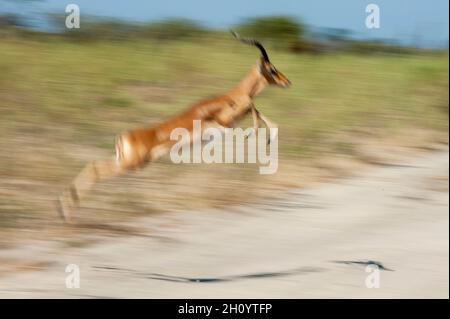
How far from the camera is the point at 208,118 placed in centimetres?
686

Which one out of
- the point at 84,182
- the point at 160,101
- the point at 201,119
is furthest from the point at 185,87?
the point at 201,119

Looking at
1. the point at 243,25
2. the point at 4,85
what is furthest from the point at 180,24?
the point at 4,85

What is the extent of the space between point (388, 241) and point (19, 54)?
7.05 m

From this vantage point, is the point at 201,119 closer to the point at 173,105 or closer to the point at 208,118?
the point at 208,118

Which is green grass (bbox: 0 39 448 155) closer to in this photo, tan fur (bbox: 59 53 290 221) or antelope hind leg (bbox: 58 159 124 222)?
antelope hind leg (bbox: 58 159 124 222)

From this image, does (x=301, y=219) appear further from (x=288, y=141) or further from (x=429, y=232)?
(x=288, y=141)

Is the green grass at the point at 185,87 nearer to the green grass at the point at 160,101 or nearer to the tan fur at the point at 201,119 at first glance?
the green grass at the point at 160,101

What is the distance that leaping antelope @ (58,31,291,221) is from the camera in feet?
22.5

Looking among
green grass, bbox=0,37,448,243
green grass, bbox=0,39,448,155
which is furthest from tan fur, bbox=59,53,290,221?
green grass, bbox=0,39,448,155

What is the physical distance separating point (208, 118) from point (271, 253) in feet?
5.96

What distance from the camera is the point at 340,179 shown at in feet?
37.9

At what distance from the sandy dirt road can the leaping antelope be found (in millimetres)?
704

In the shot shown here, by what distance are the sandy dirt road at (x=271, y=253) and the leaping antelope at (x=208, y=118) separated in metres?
0.70

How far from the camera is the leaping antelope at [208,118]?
6.87 meters
